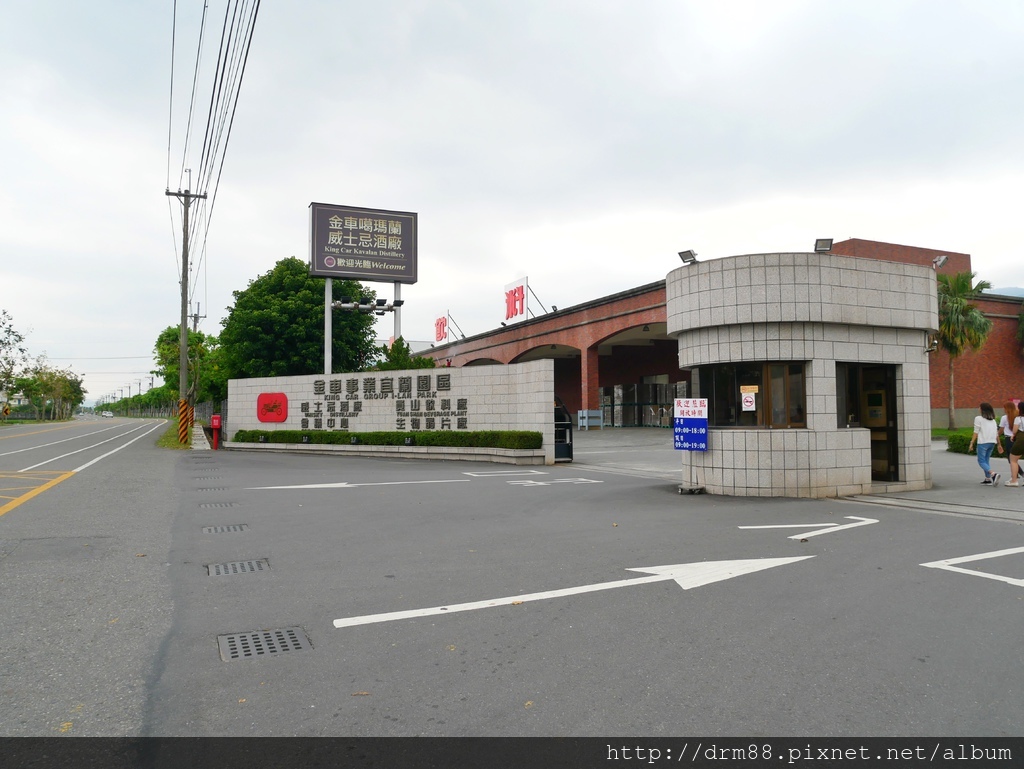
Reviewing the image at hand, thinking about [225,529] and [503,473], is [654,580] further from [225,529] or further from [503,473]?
[503,473]

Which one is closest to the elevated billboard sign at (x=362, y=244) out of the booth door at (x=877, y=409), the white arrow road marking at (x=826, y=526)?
the booth door at (x=877, y=409)

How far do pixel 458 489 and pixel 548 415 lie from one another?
21.2 feet

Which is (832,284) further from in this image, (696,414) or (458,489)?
(458,489)

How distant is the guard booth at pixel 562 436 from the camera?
18656 mm

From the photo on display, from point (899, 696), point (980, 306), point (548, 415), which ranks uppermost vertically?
point (980, 306)

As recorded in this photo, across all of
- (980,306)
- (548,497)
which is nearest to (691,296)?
(548,497)

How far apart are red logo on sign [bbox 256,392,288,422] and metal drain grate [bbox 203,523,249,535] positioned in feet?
56.0

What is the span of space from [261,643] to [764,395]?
348 inches

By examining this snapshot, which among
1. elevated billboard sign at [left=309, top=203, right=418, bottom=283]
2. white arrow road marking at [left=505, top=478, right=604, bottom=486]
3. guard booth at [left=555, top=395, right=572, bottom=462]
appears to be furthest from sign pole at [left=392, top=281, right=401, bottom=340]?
white arrow road marking at [left=505, top=478, right=604, bottom=486]

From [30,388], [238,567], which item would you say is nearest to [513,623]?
[238,567]

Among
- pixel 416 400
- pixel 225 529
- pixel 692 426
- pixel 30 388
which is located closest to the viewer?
pixel 225 529

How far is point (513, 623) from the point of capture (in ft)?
15.5

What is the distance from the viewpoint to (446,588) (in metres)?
5.60

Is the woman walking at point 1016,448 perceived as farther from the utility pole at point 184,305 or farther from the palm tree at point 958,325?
the utility pole at point 184,305
